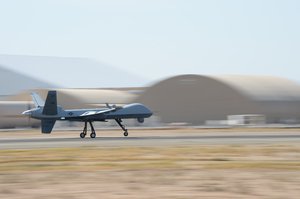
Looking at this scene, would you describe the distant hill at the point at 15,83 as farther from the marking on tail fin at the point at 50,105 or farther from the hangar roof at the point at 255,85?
the marking on tail fin at the point at 50,105

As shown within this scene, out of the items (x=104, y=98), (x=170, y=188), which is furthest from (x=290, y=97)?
(x=170, y=188)

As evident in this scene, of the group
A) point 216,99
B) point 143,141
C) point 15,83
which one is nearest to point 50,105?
point 143,141

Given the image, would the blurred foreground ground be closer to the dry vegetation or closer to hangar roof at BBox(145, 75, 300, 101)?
the dry vegetation

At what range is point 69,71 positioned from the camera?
178m

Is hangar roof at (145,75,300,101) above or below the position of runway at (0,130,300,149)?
above

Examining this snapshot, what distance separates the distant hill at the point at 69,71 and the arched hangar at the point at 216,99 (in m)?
51.8

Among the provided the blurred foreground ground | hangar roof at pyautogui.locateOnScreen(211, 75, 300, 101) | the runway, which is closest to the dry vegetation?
the blurred foreground ground

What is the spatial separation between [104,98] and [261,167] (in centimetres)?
9983

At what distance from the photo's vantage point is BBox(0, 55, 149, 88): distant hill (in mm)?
167625

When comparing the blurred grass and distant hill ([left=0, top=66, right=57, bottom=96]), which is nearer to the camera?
the blurred grass

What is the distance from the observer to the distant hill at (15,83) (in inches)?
6043

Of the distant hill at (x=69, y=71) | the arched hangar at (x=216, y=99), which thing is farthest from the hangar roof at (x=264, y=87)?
the distant hill at (x=69, y=71)

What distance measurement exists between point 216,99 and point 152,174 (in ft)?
300

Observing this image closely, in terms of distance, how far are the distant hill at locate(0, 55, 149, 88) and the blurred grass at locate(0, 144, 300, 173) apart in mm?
129786
